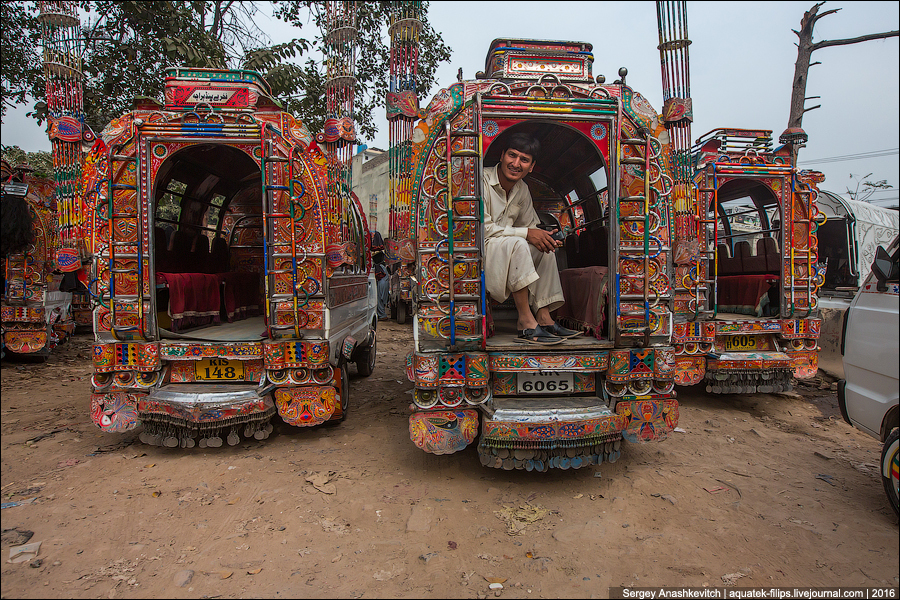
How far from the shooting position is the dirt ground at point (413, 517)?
2.58 m

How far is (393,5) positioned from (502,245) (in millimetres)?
8120

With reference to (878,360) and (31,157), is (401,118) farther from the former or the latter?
(31,157)

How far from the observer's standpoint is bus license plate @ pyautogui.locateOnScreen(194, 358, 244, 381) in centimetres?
432

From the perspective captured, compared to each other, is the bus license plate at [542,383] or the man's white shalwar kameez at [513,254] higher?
the man's white shalwar kameez at [513,254]

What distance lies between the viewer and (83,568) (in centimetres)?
261

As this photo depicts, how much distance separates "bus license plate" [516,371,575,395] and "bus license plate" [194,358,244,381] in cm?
254

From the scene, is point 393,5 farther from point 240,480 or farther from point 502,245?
point 240,480

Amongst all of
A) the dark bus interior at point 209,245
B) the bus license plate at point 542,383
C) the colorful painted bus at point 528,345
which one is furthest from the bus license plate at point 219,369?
the bus license plate at point 542,383

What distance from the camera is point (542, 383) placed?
12.2 feet

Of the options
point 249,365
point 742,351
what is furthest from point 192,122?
point 742,351

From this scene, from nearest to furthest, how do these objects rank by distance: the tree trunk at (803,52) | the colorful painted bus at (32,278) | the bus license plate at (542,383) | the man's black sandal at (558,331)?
the bus license plate at (542,383)
the man's black sandal at (558,331)
the colorful painted bus at (32,278)
the tree trunk at (803,52)

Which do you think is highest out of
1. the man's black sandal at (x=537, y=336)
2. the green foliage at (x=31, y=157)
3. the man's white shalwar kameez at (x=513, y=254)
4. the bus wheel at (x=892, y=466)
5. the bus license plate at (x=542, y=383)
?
the green foliage at (x=31, y=157)

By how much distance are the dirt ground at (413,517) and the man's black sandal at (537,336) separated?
109cm

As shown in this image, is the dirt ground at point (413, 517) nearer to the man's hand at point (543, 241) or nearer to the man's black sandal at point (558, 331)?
the man's black sandal at point (558, 331)
